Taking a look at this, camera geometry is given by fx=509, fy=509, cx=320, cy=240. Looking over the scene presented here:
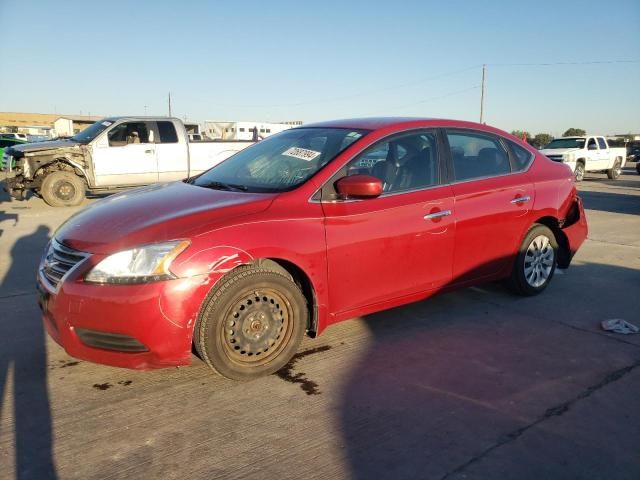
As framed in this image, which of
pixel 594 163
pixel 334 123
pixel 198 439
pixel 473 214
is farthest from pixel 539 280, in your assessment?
pixel 594 163

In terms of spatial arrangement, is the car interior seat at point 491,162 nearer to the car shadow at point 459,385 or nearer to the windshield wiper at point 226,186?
the car shadow at point 459,385

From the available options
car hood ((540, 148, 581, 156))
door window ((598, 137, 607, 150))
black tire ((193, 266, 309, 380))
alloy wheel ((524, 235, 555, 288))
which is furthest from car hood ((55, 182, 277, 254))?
door window ((598, 137, 607, 150))

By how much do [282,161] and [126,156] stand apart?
28.8 feet

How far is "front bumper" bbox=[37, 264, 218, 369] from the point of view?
2867mm

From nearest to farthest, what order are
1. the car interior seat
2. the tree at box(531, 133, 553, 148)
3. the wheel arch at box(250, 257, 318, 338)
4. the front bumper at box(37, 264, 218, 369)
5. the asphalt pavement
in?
the asphalt pavement → the front bumper at box(37, 264, 218, 369) → the wheel arch at box(250, 257, 318, 338) → the car interior seat → the tree at box(531, 133, 553, 148)

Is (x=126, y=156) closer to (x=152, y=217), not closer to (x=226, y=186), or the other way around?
(x=226, y=186)

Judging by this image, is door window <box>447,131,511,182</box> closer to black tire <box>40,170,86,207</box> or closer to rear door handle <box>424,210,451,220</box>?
rear door handle <box>424,210,451,220</box>

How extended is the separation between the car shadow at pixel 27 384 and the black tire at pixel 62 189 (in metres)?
6.42

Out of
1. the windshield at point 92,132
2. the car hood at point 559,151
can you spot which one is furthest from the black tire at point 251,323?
the car hood at point 559,151

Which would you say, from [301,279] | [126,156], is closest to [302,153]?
[301,279]

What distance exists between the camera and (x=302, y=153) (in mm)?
4016

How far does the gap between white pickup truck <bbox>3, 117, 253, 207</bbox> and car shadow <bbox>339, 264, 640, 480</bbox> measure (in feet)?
29.2

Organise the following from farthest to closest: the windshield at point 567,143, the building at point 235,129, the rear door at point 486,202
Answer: the building at point 235,129 → the windshield at point 567,143 → the rear door at point 486,202

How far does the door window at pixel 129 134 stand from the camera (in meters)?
11.7
